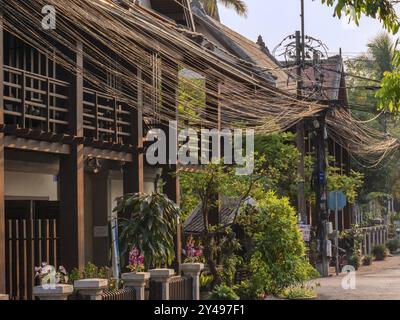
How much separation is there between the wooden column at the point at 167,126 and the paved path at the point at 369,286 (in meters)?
3.50

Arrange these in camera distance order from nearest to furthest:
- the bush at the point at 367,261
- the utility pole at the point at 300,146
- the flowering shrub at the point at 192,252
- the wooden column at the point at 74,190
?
the wooden column at the point at 74,190 → the flowering shrub at the point at 192,252 → the utility pole at the point at 300,146 → the bush at the point at 367,261

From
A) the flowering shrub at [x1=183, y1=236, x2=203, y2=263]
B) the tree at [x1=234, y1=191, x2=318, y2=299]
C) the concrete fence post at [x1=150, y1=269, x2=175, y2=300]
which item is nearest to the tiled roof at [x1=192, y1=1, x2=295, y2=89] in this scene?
the flowering shrub at [x1=183, y1=236, x2=203, y2=263]

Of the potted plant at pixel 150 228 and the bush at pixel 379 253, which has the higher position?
the potted plant at pixel 150 228

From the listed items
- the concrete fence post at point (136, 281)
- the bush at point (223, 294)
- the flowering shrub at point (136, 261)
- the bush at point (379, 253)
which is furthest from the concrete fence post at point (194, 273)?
the bush at point (379, 253)

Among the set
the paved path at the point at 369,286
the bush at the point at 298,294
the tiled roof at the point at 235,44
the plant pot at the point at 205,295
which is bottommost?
the paved path at the point at 369,286

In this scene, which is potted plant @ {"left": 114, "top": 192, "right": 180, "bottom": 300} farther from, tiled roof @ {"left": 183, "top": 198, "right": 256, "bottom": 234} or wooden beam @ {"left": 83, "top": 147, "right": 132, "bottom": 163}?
tiled roof @ {"left": 183, "top": 198, "right": 256, "bottom": 234}

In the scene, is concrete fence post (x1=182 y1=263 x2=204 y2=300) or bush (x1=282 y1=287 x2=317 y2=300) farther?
bush (x1=282 y1=287 x2=317 y2=300)

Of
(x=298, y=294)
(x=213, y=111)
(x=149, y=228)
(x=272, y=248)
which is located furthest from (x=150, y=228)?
(x=213, y=111)

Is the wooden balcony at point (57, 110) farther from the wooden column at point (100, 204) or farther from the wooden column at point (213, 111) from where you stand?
the wooden column at point (213, 111)

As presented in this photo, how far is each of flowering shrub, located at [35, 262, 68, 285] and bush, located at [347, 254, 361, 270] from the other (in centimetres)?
2055

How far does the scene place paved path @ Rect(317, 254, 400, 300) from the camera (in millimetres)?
22873

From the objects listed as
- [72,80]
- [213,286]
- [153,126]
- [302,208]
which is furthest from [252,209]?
[302,208]

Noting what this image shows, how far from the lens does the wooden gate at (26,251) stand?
17047 millimetres

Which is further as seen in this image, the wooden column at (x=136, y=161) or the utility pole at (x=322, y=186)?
the utility pole at (x=322, y=186)
